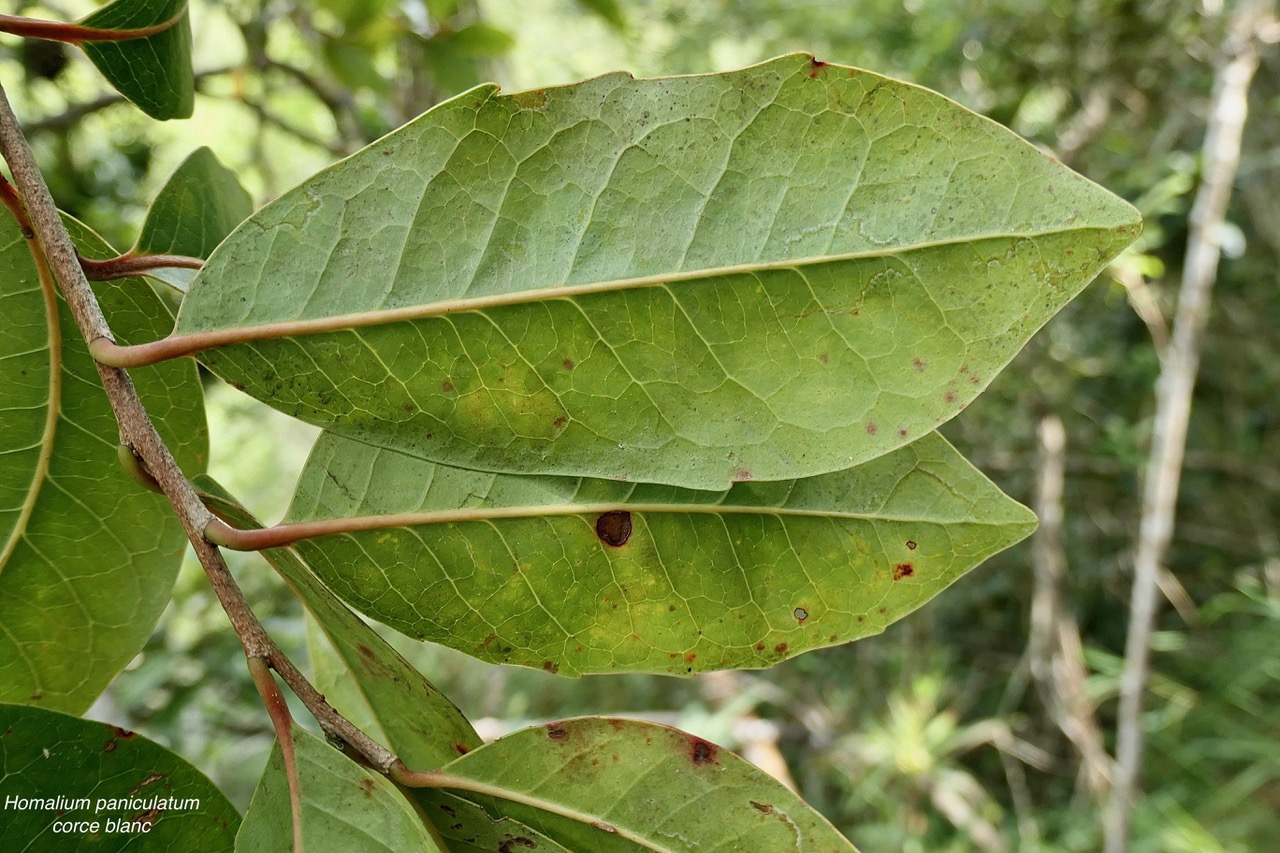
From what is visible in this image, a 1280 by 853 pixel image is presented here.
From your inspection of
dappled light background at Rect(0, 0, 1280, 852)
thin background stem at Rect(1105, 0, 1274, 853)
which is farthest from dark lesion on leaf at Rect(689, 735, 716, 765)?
A: thin background stem at Rect(1105, 0, 1274, 853)

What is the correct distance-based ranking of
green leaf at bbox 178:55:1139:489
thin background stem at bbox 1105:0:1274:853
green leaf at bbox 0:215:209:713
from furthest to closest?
1. thin background stem at bbox 1105:0:1274:853
2. green leaf at bbox 0:215:209:713
3. green leaf at bbox 178:55:1139:489

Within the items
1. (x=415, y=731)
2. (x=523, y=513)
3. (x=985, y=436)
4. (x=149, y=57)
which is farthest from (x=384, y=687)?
(x=985, y=436)

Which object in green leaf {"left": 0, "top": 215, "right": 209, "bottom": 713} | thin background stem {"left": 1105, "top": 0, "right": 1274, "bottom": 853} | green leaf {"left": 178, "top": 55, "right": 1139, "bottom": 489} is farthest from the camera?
thin background stem {"left": 1105, "top": 0, "right": 1274, "bottom": 853}

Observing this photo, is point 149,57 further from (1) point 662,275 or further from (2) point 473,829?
(2) point 473,829

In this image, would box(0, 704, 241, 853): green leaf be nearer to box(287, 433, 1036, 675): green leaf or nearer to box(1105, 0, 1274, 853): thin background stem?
box(287, 433, 1036, 675): green leaf

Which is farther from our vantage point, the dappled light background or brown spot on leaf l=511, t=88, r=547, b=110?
the dappled light background

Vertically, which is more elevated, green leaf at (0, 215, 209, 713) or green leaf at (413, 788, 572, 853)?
green leaf at (0, 215, 209, 713)
